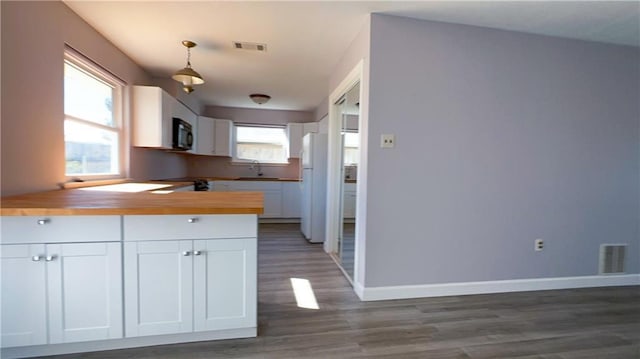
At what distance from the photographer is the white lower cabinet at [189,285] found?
1700 mm

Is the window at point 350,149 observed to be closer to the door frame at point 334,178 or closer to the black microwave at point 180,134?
the door frame at point 334,178

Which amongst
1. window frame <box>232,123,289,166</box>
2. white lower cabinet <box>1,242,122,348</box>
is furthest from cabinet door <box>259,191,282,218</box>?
white lower cabinet <box>1,242,122,348</box>

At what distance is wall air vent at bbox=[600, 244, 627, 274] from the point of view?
2902mm

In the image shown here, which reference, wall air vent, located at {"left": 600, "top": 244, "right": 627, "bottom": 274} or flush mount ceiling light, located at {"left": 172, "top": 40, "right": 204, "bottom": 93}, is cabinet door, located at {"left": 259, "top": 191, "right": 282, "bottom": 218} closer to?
flush mount ceiling light, located at {"left": 172, "top": 40, "right": 204, "bottom": 93}

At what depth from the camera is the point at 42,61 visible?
2.14m

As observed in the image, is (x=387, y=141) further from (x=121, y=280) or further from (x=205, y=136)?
(x=205, y=136)

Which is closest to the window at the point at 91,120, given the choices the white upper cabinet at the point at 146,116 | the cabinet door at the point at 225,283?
the white upper cabinet at the point at 146,116

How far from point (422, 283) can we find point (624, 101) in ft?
8.56

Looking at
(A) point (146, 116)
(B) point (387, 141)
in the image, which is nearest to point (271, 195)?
(A) point (146, 116)

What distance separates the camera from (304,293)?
2.60 metres

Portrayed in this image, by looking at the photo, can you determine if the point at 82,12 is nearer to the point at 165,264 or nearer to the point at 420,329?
the point at 165,264

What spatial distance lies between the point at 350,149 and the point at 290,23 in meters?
1.33

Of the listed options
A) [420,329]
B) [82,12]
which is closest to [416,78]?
[420,329]

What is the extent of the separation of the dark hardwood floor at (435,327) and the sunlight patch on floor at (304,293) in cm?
5
